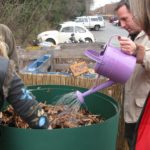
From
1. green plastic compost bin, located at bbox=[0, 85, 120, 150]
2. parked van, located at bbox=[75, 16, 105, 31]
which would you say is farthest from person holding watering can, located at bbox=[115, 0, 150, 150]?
parked van, located at bbox=[75, 16, 105, 31]

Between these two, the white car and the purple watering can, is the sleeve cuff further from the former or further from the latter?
the white car

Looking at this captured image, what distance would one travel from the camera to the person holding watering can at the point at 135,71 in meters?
2.57

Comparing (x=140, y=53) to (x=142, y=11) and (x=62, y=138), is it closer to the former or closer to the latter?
(x=62, y=138)

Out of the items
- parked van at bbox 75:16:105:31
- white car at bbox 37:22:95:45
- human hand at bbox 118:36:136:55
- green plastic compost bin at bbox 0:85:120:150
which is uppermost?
human hand at bbox 118:36:136:55

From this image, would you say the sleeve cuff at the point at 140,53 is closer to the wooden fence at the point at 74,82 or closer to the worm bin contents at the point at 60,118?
the worm bin contents at the point at 60,118

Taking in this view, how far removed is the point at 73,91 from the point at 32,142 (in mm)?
800

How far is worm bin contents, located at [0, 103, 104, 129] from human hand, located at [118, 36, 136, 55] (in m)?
0.49

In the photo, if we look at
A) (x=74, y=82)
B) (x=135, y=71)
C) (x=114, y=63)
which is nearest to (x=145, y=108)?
(x=114, y=63)

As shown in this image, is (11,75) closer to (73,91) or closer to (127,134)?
(73,91)

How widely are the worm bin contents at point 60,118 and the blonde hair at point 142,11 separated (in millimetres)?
1248

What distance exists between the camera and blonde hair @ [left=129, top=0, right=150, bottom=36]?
1230mm

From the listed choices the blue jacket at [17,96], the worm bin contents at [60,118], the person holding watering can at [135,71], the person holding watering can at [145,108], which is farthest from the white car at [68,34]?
the person holding watering can at [145,108]

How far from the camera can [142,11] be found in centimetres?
124

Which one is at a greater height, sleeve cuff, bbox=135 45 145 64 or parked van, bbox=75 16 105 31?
sleeve cuff, bbox=135 45 145 64
